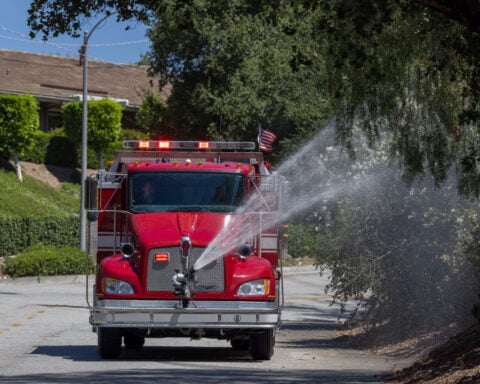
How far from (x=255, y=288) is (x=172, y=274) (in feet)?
3.56

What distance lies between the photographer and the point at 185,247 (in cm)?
1550

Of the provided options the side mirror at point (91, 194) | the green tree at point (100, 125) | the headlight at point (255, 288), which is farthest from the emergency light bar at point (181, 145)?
the green tree at point (100, 125)

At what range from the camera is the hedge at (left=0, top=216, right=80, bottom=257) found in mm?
44844

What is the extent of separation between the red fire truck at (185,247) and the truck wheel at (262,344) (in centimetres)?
1

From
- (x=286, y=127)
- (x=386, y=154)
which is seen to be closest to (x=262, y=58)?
(x=286, y=127)

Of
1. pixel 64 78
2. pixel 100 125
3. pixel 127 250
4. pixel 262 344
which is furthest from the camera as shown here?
pixel 64 78

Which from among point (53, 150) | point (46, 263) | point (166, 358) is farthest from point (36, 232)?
point (166, 358)

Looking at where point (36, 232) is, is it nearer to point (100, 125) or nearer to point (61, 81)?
point (100, 125)

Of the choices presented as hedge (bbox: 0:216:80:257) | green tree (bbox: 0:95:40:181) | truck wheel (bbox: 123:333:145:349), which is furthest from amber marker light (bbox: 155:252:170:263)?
green tree (bbox: 0:95:40:181)

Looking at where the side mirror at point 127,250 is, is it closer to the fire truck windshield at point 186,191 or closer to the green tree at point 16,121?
the fire truck windshield at point 186,191

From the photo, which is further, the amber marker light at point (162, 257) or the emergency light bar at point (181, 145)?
the emergency light bar at point (181, 145)

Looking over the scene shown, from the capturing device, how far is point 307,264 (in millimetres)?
54719

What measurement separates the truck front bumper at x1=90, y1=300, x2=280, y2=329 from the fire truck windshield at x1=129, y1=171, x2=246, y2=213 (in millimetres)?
1652

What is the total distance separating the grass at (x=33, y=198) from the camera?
4931cm
